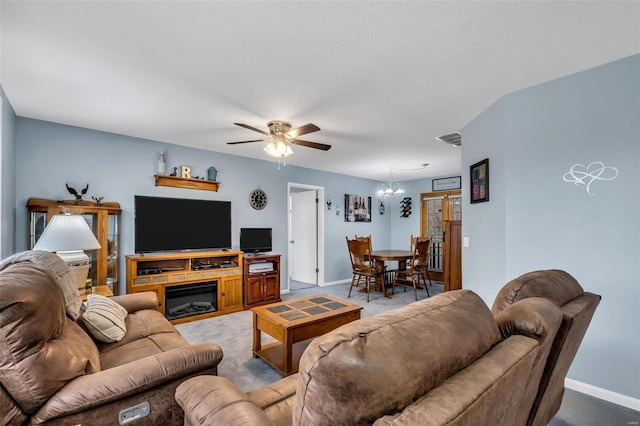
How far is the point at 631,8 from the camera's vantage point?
1.52m

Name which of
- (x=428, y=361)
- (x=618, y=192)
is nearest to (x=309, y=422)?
(x=428, y=361)

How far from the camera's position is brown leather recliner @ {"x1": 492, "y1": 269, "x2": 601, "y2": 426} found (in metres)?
1.17

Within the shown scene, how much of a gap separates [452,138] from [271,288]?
129 inches

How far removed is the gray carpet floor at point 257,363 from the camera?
6.14 ft

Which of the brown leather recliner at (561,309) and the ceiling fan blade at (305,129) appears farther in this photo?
the ceiling fan blade at (305,129)

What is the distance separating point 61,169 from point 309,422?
13.2 feet

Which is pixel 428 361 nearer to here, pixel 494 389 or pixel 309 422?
pixel 494 389

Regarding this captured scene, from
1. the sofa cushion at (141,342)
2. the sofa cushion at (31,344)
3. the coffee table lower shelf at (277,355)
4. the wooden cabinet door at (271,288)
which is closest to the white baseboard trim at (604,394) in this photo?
the coffee table lower shelf at (277,355)

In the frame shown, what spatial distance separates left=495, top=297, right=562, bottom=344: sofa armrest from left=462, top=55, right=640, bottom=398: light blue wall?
4.90ft

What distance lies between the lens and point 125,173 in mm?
3695

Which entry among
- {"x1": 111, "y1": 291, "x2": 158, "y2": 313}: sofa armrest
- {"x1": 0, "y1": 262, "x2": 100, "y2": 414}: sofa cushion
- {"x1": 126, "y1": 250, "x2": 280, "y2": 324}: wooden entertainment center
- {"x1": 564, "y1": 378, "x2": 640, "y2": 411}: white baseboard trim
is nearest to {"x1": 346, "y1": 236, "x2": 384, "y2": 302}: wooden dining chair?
{"x1": 126, "y1": 250, "x2": 280, "y2": 324}: wooden entertainment center

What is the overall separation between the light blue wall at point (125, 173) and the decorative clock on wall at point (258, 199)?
7cm

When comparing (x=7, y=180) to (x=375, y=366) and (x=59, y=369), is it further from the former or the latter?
(x=375, y=366)

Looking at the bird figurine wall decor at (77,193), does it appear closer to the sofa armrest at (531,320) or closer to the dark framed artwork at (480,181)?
A: the sofa armrest at (531,320)
